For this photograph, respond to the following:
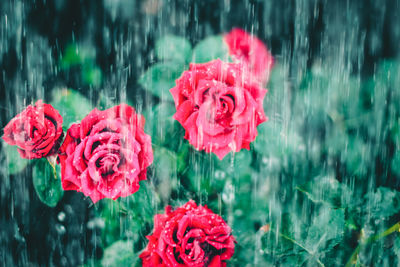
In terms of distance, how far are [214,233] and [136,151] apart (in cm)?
27

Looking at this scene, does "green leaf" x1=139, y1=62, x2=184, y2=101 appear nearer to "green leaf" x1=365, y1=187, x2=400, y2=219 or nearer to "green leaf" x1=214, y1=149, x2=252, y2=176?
"green leaf" x1=214, y1=149, x2=252, y2=176

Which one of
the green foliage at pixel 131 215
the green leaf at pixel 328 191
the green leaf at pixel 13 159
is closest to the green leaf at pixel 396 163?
the green leaf at pixel 328 191

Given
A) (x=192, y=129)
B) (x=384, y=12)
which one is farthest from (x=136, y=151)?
(x=384, y=12)

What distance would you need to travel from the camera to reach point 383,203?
2.52 feet

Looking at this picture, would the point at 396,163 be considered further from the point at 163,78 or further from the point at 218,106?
the point at 163,78

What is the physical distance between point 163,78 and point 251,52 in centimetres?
22

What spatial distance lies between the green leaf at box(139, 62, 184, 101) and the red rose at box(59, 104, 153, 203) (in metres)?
0.07

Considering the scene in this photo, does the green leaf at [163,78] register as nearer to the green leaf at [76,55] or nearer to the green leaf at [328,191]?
the green leaf at [76,55]

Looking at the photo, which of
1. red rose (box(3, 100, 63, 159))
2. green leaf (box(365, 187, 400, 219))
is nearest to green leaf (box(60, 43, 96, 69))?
red rose (box(3, 100, 63, 159))

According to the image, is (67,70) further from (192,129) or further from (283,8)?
(283,8)

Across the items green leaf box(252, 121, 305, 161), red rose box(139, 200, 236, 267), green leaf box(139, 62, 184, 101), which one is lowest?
red rose box(139, 200, 236, 267)

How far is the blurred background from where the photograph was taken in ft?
2.43

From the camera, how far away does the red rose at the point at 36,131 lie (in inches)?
29.5

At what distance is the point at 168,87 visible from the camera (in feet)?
2.45
